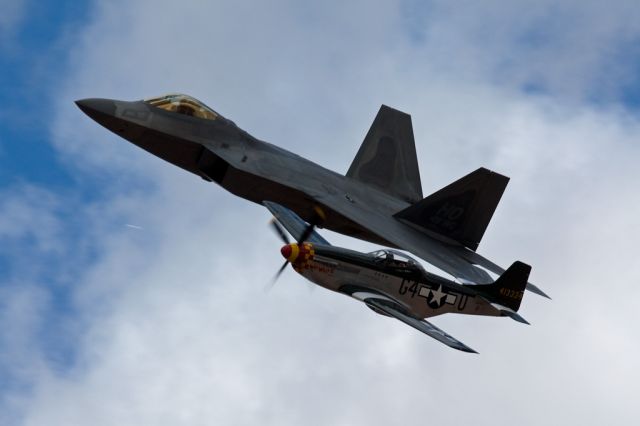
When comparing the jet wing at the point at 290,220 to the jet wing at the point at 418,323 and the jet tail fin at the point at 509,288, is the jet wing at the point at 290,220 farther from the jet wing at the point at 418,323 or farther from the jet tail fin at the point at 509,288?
the jet tail fin at the point at 509,288

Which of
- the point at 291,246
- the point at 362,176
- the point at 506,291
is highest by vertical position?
the point at 362,176

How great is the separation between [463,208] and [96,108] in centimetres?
1290

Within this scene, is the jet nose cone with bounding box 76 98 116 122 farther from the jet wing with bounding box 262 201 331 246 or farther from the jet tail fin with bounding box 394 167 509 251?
the jet tail fin with bounding box 394 167 509 251

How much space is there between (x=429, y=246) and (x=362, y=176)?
5899mm

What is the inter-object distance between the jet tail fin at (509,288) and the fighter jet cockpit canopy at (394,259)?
9.18ft

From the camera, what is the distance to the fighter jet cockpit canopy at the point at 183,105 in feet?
118

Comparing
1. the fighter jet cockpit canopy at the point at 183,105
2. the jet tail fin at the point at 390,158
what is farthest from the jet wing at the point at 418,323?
the jet tail fin at the point at 390,158

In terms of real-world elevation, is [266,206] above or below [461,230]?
below

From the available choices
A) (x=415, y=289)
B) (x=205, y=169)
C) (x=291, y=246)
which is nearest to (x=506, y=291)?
(x=415, y=289)

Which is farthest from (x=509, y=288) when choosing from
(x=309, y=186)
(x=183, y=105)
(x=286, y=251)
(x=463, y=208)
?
(x=183, y=105)

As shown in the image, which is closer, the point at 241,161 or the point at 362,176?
the point at 241,161

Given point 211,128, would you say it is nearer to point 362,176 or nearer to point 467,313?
point 362,176

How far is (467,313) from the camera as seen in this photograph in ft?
118

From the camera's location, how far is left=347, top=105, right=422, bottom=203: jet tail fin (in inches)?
1641
